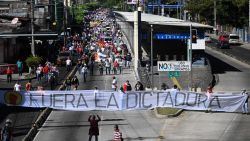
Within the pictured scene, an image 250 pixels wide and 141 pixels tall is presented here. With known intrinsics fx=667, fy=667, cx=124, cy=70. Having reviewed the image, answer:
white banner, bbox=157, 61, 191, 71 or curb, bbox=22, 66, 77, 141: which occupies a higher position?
white banner, bbox=157, 61, 191, 71

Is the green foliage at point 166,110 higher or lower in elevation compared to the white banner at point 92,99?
lower

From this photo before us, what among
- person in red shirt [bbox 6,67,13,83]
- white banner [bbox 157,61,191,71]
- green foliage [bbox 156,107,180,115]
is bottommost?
green foliage [bbox 156,107,180,115]

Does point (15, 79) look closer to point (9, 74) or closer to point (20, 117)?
point (9, 74)

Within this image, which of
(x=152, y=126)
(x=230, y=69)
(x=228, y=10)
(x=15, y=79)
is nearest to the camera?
(x=152, y=126)

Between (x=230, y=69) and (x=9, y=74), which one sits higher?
(x=9, y=74)

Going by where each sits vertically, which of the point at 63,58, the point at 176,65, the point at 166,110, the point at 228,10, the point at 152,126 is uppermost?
the point at 228,10

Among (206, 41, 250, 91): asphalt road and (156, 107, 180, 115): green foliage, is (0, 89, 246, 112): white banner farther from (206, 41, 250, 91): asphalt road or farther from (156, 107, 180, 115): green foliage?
(206, 41, 250, 91): asphalt road

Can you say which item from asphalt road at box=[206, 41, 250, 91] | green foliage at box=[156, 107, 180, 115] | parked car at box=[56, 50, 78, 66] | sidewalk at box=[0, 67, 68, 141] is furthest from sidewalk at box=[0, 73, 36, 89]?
green foliage at box=[156, 107, 180, 115]

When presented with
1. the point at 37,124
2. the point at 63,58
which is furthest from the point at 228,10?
the point at 37,124

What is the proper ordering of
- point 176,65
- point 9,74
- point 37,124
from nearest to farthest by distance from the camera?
point 37,124
point 176,65
point 9,74

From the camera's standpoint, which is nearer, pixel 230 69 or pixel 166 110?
pixel 166 110

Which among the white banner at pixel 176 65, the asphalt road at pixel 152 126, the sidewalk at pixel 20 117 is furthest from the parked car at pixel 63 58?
the asphalt road at pixel 152 126

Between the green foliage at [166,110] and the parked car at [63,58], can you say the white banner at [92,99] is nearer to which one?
the green foliage at [166,110]

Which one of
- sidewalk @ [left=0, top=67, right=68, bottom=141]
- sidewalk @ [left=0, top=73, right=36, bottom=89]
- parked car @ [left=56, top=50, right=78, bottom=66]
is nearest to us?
sidewalk @ [left=0, top=67, right=68, bottom=141]
